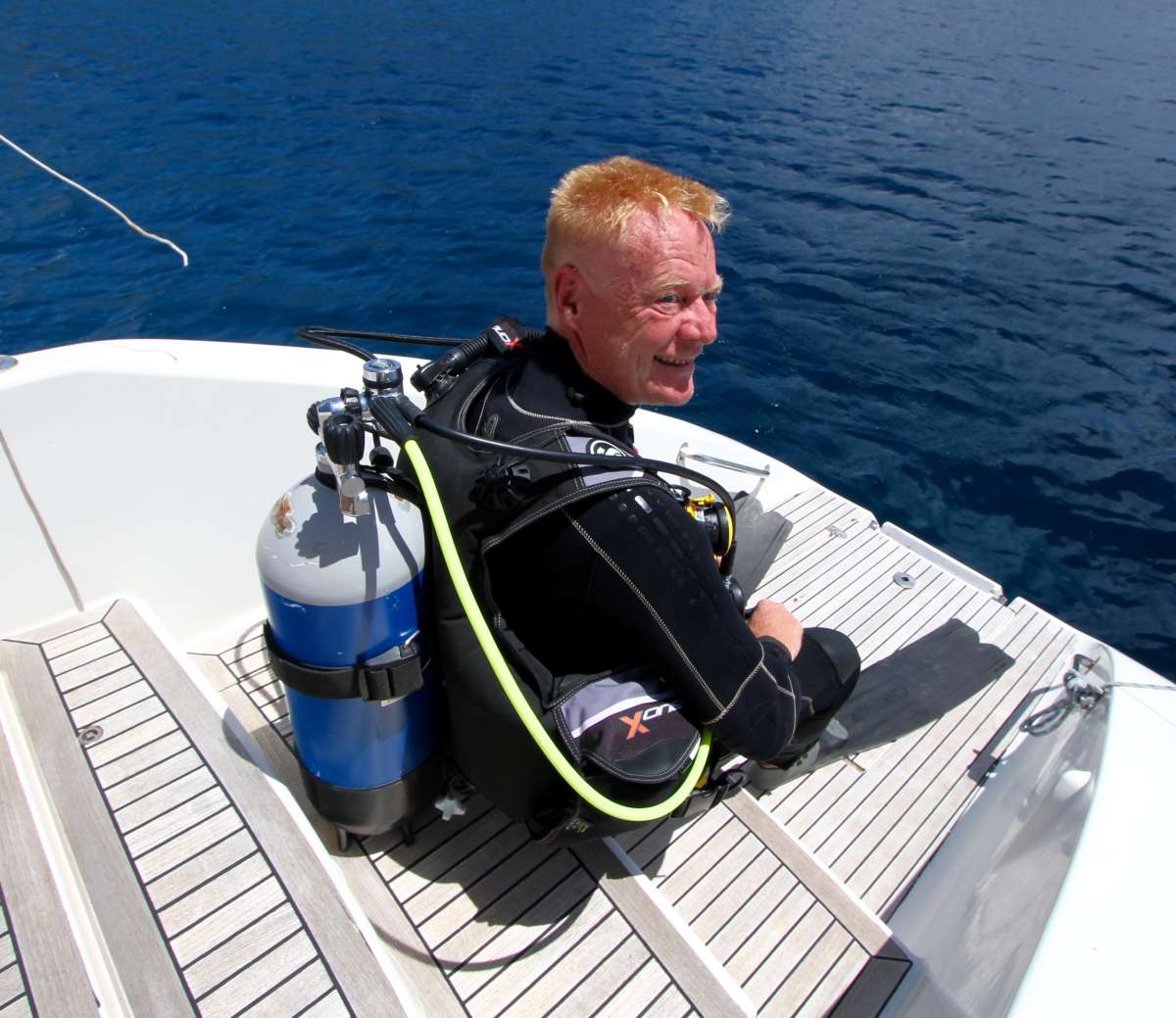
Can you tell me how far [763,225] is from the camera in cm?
961

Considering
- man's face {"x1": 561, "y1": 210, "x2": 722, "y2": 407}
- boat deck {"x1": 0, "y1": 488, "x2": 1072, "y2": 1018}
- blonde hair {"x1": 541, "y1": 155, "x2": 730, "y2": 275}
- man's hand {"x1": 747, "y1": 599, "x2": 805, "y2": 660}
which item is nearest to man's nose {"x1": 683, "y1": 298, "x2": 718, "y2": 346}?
man's face {"x1": 561, "y1": 210, "x2": 722, "y2": 407}

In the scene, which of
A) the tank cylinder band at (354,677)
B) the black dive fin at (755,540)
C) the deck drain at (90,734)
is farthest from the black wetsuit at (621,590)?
the black dive fin at (755,540)

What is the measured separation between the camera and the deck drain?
196 cm

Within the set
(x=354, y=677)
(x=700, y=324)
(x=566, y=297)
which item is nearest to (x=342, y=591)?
(x=354, y=677)

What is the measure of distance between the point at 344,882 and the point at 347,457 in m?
0.96

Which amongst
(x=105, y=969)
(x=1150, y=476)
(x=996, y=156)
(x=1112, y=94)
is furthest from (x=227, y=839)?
(x=1112, y=94)

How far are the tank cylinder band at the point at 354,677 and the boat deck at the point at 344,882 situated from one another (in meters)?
0.41

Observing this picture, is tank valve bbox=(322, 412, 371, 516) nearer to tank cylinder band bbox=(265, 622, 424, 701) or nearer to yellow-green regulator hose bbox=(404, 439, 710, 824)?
yellow-green regulator hose bbox=(404, 439, 710, 824)

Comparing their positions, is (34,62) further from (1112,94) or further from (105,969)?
(1112,94)

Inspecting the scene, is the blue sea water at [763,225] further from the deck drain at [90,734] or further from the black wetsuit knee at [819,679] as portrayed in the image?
the deck drain at [90,734]

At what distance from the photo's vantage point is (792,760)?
2.23 m

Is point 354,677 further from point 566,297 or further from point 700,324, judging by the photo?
point 700,324

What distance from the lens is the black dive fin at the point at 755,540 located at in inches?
131

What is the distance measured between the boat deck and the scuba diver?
426 mm
